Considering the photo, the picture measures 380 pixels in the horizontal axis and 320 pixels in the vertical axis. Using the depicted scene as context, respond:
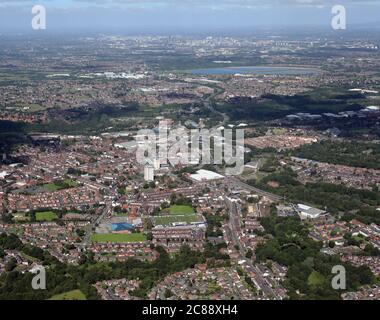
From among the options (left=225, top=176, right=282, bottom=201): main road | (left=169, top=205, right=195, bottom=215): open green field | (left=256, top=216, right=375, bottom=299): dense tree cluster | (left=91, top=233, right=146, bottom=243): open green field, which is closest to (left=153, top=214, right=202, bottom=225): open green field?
(left=169, top=205, right=195, bottom=215): open green field

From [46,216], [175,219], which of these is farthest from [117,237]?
[46,216]

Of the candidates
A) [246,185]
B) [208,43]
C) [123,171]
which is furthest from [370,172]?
[208,43]

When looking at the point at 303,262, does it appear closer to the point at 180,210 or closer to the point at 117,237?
the point at 117,237

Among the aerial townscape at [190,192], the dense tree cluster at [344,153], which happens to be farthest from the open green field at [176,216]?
the dense tree cluster at [344,153]

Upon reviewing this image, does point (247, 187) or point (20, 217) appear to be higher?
point (247, 187)

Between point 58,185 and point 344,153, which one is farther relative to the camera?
point 344,153

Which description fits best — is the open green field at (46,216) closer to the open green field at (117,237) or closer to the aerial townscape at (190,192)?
the aerial townscape at (190,192)

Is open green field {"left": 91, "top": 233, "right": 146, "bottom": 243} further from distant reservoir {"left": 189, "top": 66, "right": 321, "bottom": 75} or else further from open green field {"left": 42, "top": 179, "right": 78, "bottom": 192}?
distant reservoir {"left": 189, "top": 66, "right": 321, "bottom": 75}
